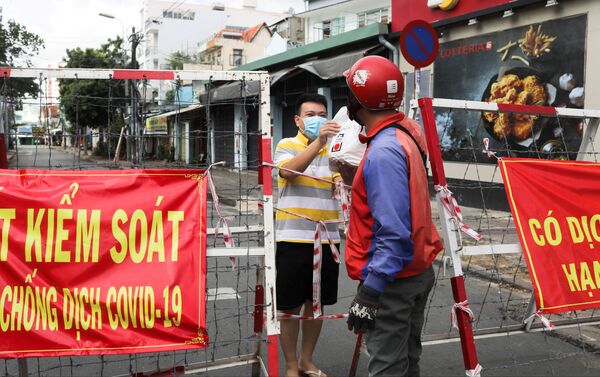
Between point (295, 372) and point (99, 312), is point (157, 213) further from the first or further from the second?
point (295, 372)

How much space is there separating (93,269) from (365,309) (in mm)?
1483

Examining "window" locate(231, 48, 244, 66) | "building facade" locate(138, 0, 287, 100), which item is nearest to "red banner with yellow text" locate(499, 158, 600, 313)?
→ "window" locate(231, 48, 244, 66)

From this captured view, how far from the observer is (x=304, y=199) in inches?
142

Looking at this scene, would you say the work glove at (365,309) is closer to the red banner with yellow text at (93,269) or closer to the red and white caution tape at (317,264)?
the red banner with yellow text at (93,269)

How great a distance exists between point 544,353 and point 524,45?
28.6ft

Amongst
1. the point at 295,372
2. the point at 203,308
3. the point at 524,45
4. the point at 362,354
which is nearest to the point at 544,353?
the point at 362,354

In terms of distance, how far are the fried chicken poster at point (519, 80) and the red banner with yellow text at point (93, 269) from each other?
744 centimetres

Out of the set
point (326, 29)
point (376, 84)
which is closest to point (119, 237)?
point (376, 84)

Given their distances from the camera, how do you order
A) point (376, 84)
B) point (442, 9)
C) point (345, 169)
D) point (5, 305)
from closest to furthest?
point (376, 84) < point (5, 305) < point (345, 169) < point (442, 9)

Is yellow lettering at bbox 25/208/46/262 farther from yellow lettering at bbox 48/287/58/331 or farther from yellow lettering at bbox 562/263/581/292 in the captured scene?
yellow lettering at bbox 562/263/581/292

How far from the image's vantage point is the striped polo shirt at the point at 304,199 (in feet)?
11.7

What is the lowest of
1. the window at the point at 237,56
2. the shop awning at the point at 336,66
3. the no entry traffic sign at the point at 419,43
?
the no entry traffic sign at the point at 419,43

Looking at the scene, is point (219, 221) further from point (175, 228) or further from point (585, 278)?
point (585, 278)

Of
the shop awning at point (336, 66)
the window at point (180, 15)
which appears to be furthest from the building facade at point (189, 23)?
the shop awning at point (336, 66)
